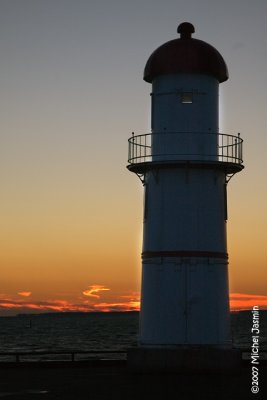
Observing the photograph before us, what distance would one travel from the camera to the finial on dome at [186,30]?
29.5 metres

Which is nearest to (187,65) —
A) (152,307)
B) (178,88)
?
(178,88)

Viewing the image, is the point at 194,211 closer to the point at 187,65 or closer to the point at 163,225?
the point at 163,225

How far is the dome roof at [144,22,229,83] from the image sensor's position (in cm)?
2858

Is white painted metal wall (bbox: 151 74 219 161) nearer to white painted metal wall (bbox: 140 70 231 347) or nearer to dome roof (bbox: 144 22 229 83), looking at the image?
white painted metal wall (bbox: 140 70 231 347)

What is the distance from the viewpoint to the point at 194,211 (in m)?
28.3

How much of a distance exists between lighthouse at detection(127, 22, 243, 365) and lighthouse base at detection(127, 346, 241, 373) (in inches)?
2.1

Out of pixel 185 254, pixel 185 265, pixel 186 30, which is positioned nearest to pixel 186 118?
pixel 186 30

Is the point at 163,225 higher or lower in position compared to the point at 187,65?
lower

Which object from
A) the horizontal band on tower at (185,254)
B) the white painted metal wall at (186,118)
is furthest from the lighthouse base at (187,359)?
the white painted metal wall at (186,118)

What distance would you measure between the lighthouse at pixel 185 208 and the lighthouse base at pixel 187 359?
54 mm

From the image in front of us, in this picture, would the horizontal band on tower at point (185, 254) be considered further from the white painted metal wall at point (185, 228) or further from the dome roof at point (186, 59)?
the dome roof at point (186, 59)

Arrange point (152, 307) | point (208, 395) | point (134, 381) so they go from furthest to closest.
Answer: point (152, 307)
point (134, 381)
point (208, 395)

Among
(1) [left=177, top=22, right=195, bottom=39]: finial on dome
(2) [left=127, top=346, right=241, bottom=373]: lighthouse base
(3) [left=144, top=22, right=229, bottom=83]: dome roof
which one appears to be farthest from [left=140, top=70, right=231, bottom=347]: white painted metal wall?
(1) [left=177, top=22, right=195, bottom=39]: finial on dome

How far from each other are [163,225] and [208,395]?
788 centimetres
